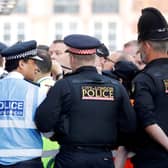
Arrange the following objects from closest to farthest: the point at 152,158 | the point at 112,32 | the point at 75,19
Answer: the point at 152,158
the point at 75,19
the point at 112,32

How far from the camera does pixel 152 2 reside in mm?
55844

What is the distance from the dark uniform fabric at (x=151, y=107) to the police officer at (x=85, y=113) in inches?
6.0

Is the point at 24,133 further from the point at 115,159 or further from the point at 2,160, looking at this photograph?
the point at 115,159

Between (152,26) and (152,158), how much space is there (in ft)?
3.44

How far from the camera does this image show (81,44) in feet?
20.6

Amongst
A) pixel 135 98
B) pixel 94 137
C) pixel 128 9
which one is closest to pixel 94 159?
pixel 94 137

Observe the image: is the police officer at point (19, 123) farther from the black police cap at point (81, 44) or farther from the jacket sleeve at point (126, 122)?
the jacket sleeve at point (126, 122)

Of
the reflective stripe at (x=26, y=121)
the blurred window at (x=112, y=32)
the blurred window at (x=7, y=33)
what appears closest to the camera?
the reflective stripe at (x=26, y=121)

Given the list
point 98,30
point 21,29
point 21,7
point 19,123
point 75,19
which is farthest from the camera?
point 21,7

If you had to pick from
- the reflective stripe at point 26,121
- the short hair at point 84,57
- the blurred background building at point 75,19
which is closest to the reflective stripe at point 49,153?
the reflective stripe at point 26,121

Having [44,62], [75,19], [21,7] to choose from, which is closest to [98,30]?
[75,19]

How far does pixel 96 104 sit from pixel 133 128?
0.35 metres

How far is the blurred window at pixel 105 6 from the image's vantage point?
56.0m

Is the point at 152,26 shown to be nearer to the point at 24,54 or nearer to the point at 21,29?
the point at 24,54
